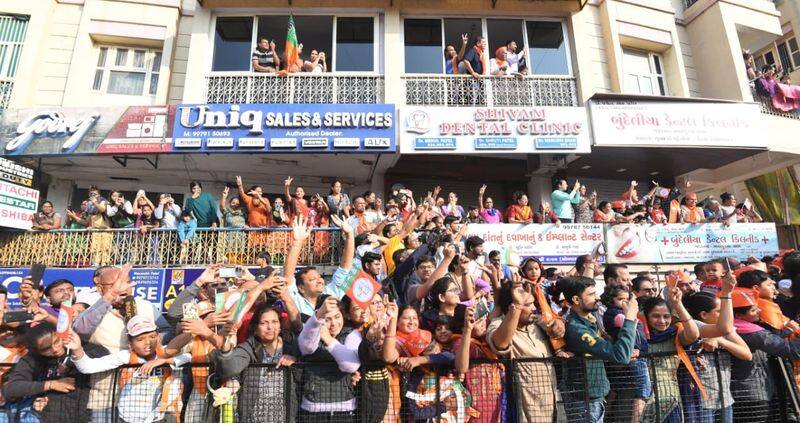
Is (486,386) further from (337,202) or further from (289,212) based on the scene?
(289,212)

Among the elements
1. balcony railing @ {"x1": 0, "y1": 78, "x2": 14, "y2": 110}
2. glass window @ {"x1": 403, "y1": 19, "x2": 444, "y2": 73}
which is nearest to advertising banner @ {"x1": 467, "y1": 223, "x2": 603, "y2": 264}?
glass window @ {"x1": 403, "y1": 19, "x2": 444, "y2": 73}

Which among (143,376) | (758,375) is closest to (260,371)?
(143,376)

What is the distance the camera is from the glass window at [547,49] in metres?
10.3

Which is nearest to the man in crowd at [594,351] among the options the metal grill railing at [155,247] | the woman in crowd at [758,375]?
the woman in crowd at [758,375]

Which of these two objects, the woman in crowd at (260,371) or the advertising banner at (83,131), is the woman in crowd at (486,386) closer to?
the woman in crowd at (260,371)

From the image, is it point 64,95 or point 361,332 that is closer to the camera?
point 361,332

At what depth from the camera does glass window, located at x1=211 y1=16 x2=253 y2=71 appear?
990 centimetres

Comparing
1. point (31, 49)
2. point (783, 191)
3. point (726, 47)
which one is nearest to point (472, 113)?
point (726, 47)

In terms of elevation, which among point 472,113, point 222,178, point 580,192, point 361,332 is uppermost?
point 472,113

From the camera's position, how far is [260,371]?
2.92 meters

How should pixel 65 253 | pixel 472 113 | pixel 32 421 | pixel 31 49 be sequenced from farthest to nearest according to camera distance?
pixel 31 49, pixel 472 113, pixel 65 253, pixel 32 421

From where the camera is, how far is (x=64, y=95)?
9727 millimetres

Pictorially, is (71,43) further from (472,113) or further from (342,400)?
(342,400)

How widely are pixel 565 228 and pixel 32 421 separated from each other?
8.08m
